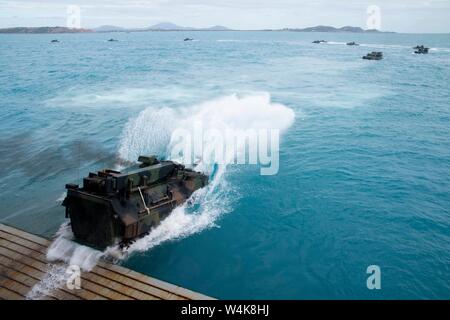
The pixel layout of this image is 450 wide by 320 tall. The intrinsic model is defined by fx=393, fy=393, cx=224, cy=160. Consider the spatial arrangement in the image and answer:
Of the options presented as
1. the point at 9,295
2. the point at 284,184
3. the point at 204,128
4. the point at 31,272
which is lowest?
the point at 9,295

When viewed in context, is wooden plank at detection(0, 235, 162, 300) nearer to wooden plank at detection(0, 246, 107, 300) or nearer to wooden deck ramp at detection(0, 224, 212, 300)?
wooden deck ramp at detection(0, 224, 212, 300)

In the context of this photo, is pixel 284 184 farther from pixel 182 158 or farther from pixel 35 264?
pixel 35 264

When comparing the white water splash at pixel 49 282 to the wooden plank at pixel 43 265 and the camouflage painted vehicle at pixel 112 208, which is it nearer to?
the wooden plank at pixel 43 265

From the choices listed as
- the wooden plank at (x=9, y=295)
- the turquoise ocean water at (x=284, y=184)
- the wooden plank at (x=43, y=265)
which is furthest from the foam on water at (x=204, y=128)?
the wooden plank at (x=9, y=295)

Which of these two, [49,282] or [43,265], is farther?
[43,265]

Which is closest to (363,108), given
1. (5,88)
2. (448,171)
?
(448,171)

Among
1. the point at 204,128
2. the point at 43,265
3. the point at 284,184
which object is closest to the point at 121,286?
the point at 43,265
